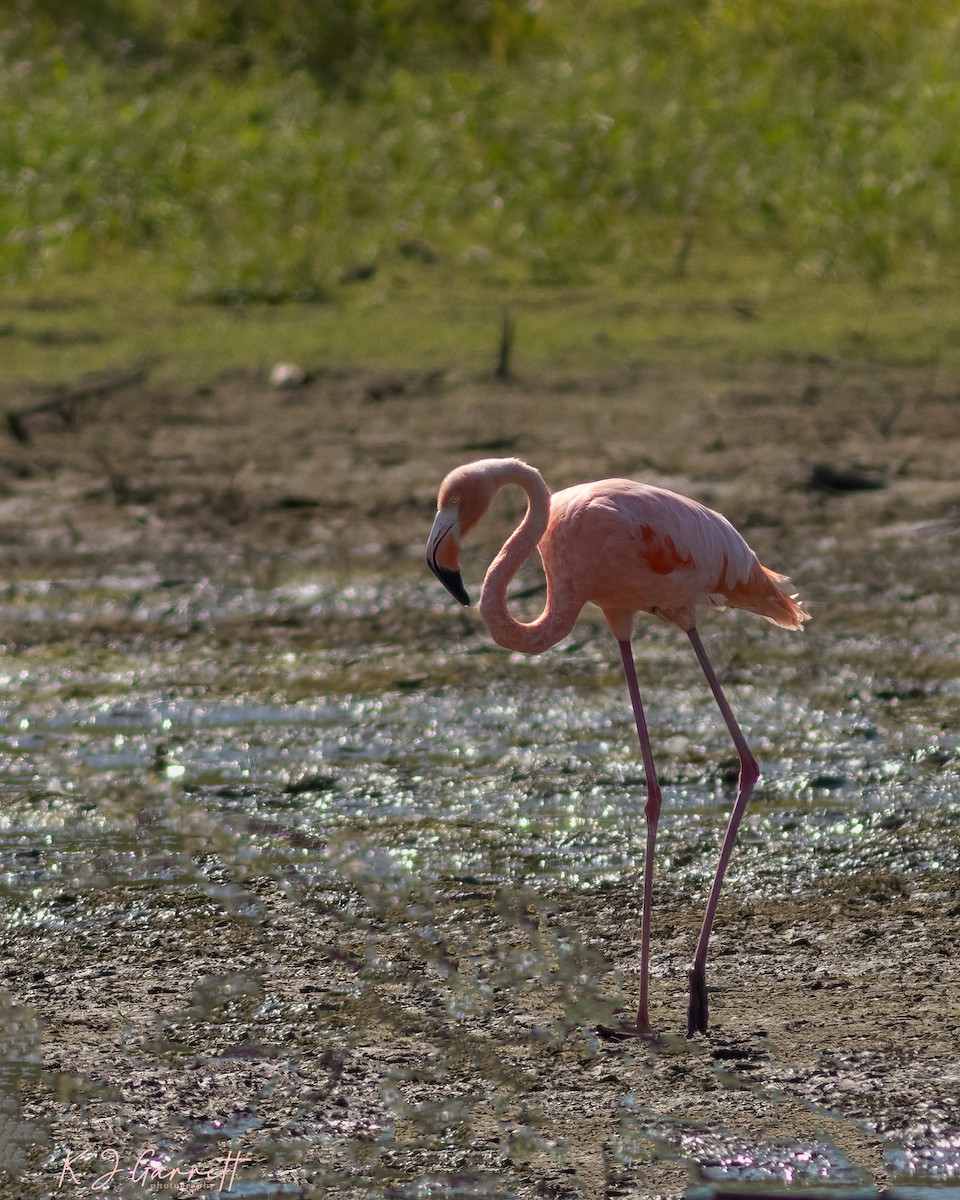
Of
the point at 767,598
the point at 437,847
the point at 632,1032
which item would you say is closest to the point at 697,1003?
the point at 632,1032

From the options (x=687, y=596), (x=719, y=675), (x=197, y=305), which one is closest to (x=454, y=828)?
(x=687, y=596)

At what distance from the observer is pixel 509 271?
13008 millimetres

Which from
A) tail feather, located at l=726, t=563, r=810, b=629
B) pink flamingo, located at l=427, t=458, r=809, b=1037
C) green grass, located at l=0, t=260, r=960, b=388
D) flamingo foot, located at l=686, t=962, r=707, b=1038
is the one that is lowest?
green grass, located at l=0, t=260, r=960, b=388

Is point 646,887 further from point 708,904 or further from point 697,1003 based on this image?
point 697,1003

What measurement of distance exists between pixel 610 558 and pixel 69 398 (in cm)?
631

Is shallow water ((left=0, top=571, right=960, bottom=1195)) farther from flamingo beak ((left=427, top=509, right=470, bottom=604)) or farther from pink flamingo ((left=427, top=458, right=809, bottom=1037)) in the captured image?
flamingo beak ((left=427, top=509, right=470, bottom=604))

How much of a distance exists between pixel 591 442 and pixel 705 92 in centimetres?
583

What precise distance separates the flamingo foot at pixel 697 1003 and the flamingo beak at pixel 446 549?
91 cm

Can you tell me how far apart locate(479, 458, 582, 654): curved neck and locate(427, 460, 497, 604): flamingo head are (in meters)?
0.05

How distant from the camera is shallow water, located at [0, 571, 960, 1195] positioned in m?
4.72

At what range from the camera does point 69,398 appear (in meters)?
9.84

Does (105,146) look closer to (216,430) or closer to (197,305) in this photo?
(197,305)

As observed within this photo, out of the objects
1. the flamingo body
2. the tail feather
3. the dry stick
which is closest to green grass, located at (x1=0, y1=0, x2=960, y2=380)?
the dry stick

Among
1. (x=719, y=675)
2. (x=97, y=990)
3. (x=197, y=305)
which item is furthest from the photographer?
(x=197, y=305)
